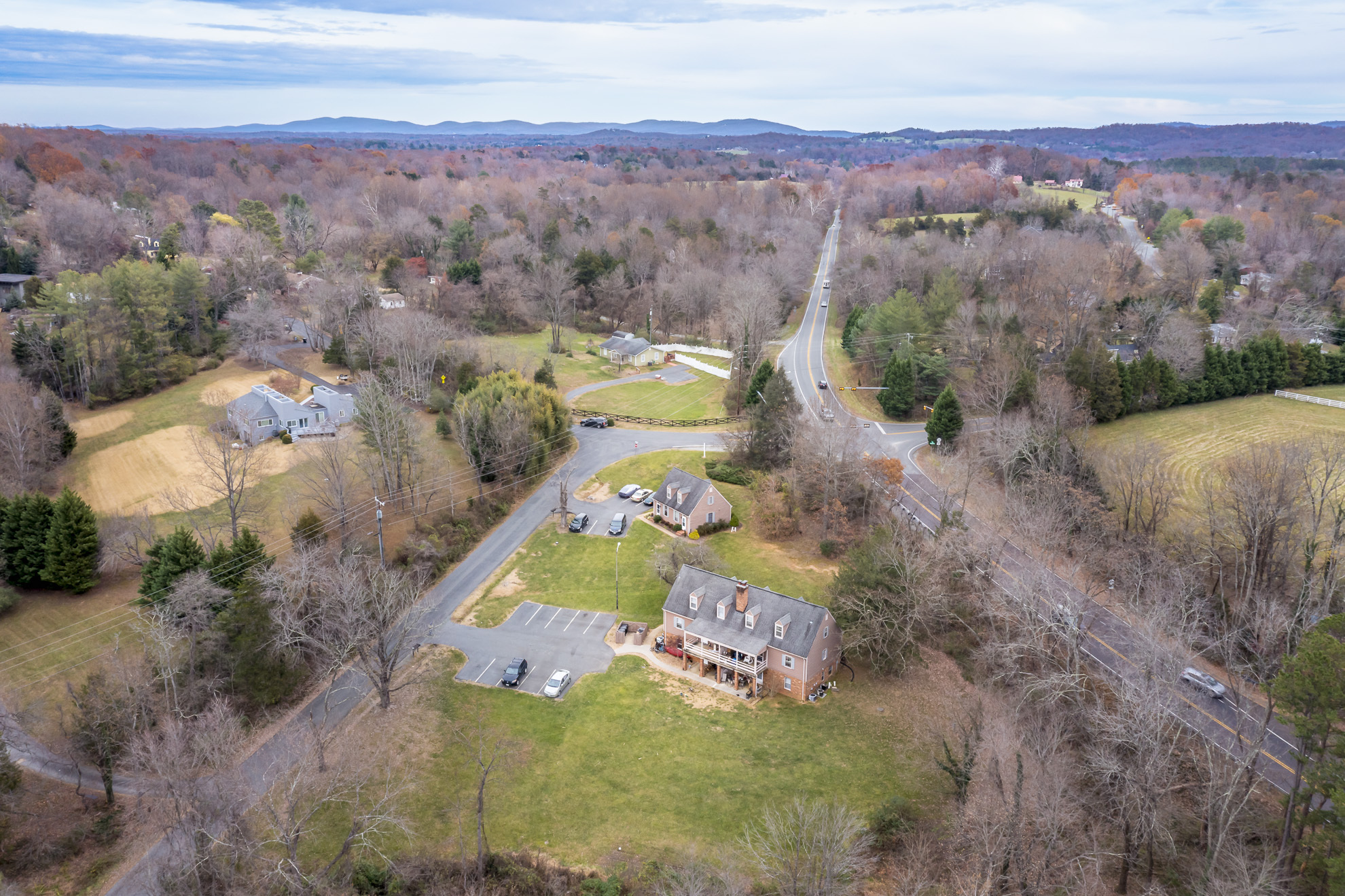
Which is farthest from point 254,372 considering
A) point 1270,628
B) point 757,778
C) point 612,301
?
point 1270,628

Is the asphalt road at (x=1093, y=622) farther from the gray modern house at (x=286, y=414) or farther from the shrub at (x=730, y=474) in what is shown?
the gray modern house at (x=286, y=414)

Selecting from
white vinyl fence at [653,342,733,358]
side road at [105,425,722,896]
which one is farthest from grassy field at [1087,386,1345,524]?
white vinyl fence at [653,342,733,358]

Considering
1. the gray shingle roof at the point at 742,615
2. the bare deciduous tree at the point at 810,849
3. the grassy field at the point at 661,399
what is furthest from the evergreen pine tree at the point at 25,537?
the grassy field at the point at 661,399

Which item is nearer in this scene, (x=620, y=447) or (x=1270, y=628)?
(x=1270, y=628)

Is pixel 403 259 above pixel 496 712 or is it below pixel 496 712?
above

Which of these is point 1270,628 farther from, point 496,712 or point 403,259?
point 403,259

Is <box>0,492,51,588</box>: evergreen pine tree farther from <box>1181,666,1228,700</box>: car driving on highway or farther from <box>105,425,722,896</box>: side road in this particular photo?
<box>1181,666,1228,700</box>: car driving on highway

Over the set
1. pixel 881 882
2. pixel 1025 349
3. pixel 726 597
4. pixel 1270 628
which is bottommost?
pixel 881 882
